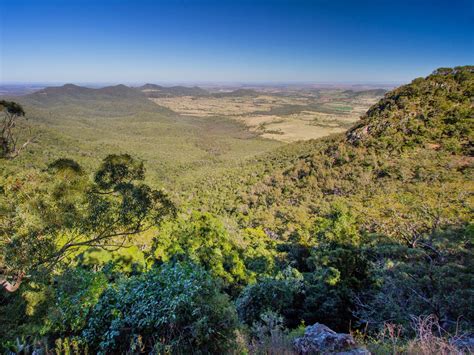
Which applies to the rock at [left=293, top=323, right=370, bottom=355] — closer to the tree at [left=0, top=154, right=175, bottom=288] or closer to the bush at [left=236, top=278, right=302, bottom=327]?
the bush at [left=236, top=278, right=302, bottom=327]

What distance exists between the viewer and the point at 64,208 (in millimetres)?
7723

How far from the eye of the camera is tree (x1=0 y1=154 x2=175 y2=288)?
6.71 m

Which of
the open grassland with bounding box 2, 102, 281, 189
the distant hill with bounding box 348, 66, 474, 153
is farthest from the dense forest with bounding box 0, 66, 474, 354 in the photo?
the open grassland with bounding box 2, 102, 281, 189

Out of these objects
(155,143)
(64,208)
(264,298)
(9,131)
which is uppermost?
(9,131)

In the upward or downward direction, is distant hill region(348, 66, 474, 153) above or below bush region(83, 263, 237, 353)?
above

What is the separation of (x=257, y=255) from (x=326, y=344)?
11.6 m

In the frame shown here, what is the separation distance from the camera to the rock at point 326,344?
4214mm

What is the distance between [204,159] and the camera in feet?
270

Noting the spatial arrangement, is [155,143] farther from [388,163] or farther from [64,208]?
[64,208]

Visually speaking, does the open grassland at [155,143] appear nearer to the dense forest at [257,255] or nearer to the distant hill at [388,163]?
the distant hill at [388,163]

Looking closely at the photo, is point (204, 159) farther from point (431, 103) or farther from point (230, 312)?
point (230, 312)

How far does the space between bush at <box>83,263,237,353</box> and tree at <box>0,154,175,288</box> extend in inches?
132

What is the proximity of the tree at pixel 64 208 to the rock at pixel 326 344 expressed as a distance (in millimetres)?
5796

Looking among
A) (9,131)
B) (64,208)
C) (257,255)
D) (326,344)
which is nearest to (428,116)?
(257,255)
